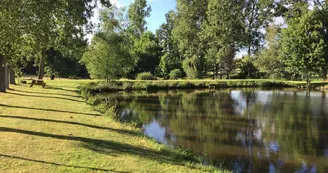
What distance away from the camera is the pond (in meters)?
11.2

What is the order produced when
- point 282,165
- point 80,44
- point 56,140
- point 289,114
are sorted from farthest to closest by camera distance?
point 80,44 → point 289,114 → point 282,165 → point 56,140

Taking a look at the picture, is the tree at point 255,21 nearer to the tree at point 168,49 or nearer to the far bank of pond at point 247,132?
the tree at point 168,49

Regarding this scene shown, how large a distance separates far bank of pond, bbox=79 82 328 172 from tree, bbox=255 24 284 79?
1164 inches

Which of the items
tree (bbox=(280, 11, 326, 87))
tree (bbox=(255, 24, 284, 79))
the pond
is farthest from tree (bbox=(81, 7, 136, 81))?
tree (bbox=(255, 24, 284, 79))

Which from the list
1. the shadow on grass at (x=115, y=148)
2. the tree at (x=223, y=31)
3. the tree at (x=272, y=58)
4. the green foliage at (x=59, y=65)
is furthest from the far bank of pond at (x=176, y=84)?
the shadow on grass at (x=115, y=148)

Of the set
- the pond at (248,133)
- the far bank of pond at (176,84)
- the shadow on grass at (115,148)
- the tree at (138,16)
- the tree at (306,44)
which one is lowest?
the pond at (248,133)

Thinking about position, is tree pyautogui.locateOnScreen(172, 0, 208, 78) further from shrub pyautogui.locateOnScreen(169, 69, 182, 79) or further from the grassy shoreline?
the grassy shoreline

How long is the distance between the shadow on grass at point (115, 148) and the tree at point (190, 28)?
48026 mm

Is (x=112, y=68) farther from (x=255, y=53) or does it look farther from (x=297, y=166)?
(x=255, y=53)

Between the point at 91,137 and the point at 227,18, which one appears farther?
the point at 227,18

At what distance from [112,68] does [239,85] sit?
21.4 metres

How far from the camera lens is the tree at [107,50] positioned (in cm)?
3556

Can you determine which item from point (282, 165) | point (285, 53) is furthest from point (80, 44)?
point (285, 53)

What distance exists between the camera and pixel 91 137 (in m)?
10.1
